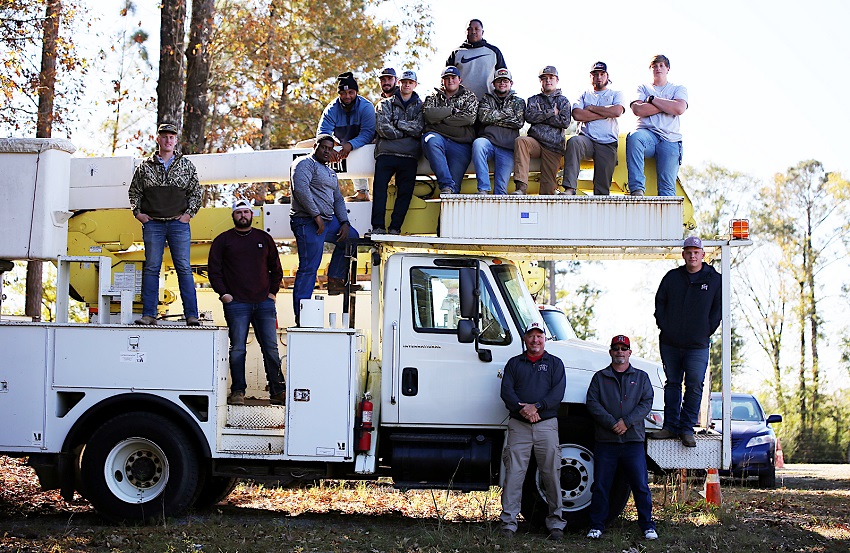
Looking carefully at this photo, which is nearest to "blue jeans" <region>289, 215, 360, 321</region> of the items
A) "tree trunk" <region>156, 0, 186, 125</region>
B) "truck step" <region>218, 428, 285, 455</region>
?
"truck step" <region>218, 428, 285, 455</region>

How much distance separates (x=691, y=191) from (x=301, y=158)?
37436 mm

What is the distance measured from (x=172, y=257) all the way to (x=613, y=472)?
4.53 m

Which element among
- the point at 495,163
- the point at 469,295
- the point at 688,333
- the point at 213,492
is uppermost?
the point at 495,163

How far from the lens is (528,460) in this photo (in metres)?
9.30

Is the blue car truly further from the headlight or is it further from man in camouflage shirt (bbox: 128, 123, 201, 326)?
man in camouflage shirt (bbox: 128, 123, 201, 326)

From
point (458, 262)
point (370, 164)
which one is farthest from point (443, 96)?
point (458, 262)

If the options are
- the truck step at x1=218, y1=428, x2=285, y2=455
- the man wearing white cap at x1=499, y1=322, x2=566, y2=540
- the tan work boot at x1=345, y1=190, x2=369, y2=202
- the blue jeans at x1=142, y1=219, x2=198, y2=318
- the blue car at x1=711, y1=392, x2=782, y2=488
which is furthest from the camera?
the blue car at x1=711, y1=392, x2=782, y2=488

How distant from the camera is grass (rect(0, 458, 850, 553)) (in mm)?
8695

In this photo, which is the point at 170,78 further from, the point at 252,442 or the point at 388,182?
the point at 252,442

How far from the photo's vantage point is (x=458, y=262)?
9.79 metres

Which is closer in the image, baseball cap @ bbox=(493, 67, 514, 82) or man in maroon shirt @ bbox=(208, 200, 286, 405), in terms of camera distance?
man in maroon shirt @ bbox=(208, 200, 286, 405)

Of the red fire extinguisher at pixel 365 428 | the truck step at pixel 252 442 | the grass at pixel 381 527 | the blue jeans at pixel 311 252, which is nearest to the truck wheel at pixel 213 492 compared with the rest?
the grass at pixel 381 527

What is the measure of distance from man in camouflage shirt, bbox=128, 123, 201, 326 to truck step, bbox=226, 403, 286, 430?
0.94 m

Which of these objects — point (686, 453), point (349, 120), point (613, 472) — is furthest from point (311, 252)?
point (686, 453)
